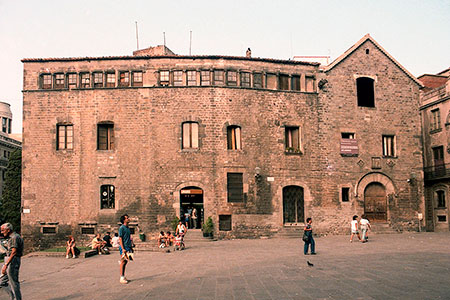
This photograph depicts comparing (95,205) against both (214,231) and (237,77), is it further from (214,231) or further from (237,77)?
(237,77)

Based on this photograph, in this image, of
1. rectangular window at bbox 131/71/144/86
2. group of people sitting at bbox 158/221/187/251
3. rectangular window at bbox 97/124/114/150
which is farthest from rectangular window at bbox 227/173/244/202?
rectangular window at bbox 131/71/144/86

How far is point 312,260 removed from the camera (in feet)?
53.3

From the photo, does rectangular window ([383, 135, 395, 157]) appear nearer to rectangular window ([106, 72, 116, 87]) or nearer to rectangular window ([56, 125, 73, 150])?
rectangular window ([106, 72, 116, 87])

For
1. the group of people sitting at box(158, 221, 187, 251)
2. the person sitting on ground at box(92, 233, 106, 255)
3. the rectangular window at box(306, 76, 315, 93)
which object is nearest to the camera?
the person sitting on ground at box(92, 233, 106, 255)

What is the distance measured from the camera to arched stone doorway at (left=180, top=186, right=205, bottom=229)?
94.3 ft

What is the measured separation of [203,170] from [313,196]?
7.67 meters

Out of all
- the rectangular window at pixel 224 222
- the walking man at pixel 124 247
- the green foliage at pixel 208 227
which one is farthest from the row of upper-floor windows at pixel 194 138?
the walking man at pixel 124 247

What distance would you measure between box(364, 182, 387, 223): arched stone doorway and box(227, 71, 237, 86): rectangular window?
11794mm

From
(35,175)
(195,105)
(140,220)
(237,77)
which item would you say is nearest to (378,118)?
(237,77)

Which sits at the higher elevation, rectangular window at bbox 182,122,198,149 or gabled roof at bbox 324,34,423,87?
gabled roof at bbox 324,34,423,87

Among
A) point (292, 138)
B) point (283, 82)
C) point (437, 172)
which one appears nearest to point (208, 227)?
point (292, 138)

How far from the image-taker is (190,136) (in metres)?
29.3

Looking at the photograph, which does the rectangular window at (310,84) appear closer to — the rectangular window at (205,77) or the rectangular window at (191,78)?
the rectangular window at (205,77)

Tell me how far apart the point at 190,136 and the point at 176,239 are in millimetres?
8631
